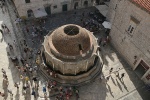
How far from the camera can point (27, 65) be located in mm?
26703

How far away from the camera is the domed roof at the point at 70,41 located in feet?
77.5

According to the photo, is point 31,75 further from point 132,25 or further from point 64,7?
point 64,7

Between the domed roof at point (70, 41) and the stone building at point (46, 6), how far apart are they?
40.2ft

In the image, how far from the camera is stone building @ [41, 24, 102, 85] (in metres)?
23.8

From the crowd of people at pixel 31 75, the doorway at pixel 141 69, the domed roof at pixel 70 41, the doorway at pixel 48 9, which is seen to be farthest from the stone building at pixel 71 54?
the doorway at pixel 48 9

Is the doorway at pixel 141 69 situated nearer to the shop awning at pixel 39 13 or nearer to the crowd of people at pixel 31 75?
the crowd of people at pixel 31 75

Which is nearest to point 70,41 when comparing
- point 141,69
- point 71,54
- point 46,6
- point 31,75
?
point 71,54

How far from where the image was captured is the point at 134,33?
26.6 m

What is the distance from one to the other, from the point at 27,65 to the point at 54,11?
14.9 meters

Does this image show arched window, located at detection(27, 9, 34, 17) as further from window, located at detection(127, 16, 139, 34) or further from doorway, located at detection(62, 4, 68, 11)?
window, located at detection(127, 16, 139, 34)

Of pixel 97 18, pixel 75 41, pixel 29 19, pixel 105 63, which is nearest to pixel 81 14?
pixel 97 18

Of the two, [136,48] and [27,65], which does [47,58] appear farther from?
[136,48]

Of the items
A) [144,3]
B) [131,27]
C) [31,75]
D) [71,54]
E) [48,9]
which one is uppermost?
[144,3]

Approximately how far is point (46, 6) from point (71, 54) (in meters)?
15.5
